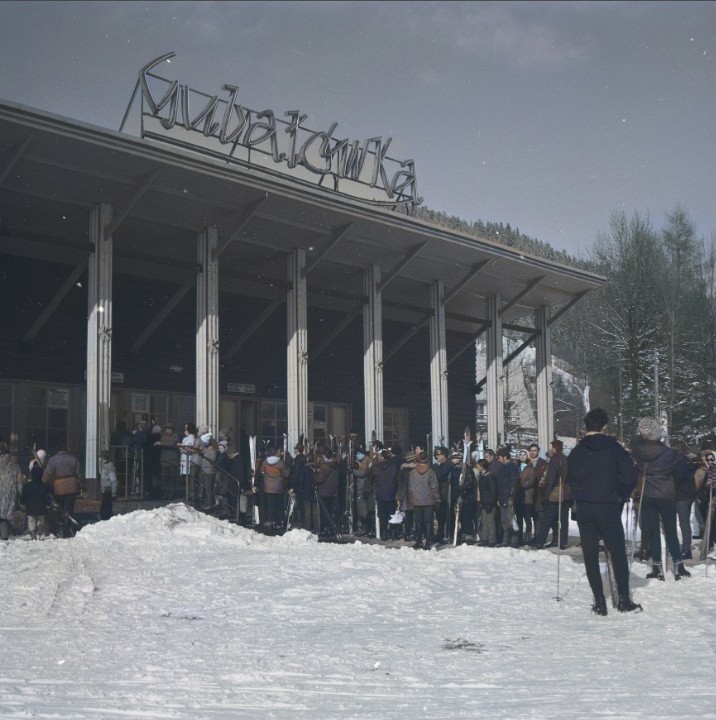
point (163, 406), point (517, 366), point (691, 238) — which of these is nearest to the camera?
point (163, 406)

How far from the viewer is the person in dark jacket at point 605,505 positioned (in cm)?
862

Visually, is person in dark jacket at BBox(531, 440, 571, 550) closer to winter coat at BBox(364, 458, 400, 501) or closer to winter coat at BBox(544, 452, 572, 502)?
winter coat at BBox(544, 452, 572, 502)

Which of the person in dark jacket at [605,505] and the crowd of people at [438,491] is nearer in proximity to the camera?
the person in dark jacket at [605,505]

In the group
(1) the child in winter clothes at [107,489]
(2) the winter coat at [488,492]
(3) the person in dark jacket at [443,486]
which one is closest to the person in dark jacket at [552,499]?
(2) the winter coat at [488,492]

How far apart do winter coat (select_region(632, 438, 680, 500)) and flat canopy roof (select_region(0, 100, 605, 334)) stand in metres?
12.2

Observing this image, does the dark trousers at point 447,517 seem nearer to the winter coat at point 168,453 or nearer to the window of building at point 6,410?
the winter coat at point 168,453

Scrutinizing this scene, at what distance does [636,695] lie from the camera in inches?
219

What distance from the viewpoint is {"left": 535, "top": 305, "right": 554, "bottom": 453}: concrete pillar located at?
32500 millimetres

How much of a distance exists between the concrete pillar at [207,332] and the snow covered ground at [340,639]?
9.28 m

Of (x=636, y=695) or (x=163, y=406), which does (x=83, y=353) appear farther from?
(x=636, y=695)

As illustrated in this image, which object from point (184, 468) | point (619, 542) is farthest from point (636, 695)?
point (184, 468)

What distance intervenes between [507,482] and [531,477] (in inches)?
15.4

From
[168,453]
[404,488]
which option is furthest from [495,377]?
[404,488]

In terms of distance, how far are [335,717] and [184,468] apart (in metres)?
16.2
